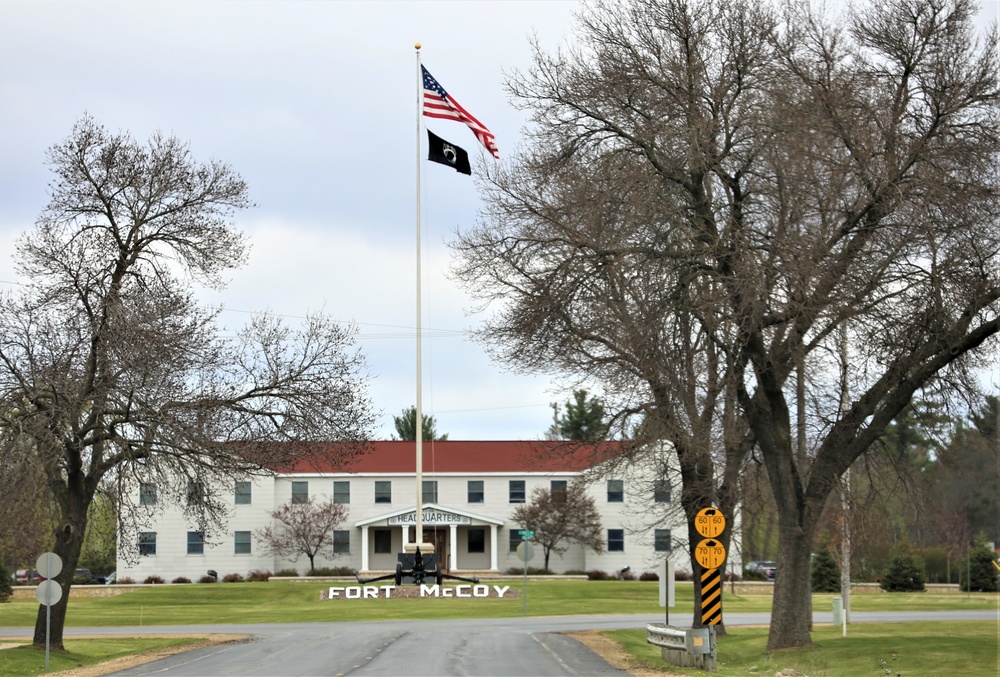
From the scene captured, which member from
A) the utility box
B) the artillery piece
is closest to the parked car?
the artillery piece

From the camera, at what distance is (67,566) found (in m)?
28.5

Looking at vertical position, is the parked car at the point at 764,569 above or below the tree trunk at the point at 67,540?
below

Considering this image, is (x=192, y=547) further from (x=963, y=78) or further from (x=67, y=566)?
(x=963, y=78)

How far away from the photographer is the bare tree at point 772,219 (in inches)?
803

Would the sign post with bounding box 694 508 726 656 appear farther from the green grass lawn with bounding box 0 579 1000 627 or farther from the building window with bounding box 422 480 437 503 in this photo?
the building window with bounding box 422 480 437 503

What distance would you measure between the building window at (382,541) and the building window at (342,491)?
274 centimetres

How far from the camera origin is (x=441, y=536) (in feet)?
240

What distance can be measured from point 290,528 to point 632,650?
44.0 metres

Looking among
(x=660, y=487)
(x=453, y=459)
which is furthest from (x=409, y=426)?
(x=660, y=487)

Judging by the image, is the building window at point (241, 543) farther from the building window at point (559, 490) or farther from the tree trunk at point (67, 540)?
the tree trunk at point (67, 540)

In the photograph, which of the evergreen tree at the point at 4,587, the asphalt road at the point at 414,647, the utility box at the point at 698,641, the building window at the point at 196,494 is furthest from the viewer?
the evergreen tree at the point at 4,587

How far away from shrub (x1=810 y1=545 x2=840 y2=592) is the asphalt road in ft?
66.0

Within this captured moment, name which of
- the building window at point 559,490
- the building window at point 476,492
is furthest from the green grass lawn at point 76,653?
the building window at point 476,492

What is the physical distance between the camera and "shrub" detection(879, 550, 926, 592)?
207ft
